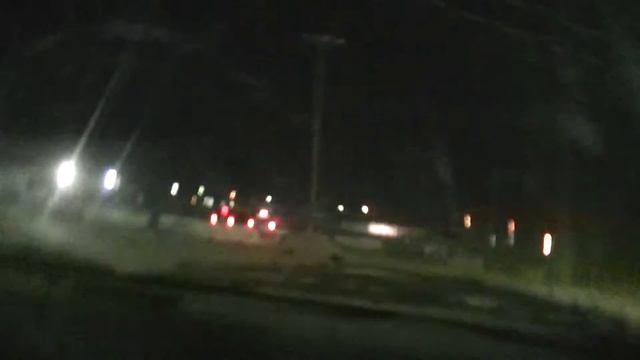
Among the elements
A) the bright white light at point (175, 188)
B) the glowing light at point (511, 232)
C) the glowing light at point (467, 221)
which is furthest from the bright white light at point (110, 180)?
the glowing light at point (511, 232)

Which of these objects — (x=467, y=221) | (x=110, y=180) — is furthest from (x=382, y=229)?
(x=110, y=180)

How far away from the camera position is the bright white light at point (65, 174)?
75.5 feet

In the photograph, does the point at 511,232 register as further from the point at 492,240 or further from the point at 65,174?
the point at 65,174

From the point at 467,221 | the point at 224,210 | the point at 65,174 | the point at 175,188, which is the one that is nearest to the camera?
the point at 65,174

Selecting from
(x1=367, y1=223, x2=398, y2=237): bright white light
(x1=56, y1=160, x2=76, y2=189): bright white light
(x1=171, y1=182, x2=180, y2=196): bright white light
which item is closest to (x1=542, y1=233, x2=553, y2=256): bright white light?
(x1=367, y1=223, x2=398, y2=237): bright white light

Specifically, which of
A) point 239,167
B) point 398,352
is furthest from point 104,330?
point 239,167

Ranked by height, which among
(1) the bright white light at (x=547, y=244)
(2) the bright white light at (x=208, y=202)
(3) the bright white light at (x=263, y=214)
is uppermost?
(2) the bright white light at (x=208, y=202)

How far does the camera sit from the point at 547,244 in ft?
78.1

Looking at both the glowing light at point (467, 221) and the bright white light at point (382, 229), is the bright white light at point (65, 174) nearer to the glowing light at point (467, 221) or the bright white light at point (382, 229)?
the bright white light at point (382, 229)

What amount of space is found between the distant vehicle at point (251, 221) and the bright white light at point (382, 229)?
1757 millimetres

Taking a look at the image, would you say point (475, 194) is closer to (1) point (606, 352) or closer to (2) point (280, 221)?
(2) point (280, 221)

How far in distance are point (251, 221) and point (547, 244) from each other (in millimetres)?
6702

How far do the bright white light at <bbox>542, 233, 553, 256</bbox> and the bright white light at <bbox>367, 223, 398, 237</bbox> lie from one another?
3.74 m

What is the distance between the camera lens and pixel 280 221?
71.4ft
